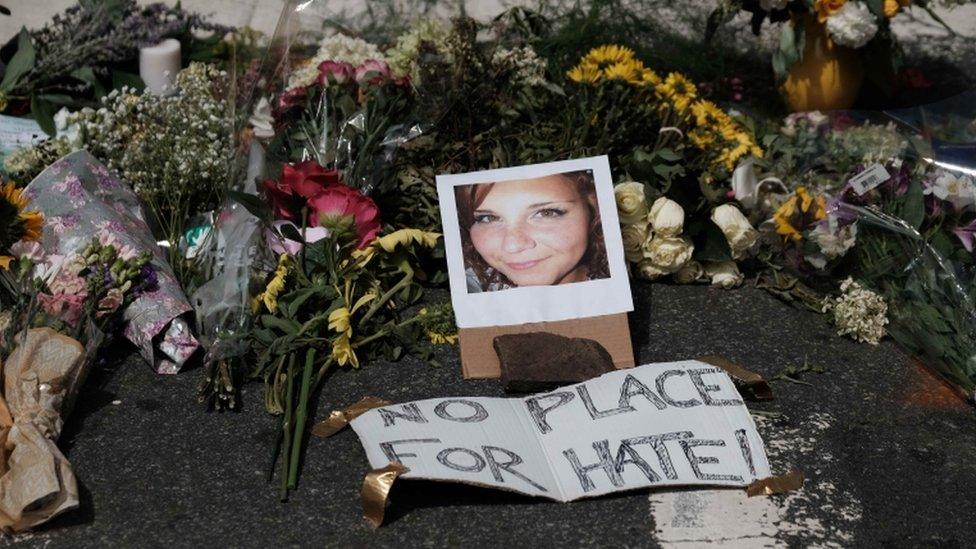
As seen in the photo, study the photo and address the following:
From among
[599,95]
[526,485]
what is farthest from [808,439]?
[599,95]

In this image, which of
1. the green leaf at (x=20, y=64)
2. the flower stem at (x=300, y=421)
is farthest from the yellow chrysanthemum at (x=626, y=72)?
the green leaf at (x=20, y=64)

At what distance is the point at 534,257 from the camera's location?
3.50m

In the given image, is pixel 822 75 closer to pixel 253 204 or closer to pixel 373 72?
pixel 373 72

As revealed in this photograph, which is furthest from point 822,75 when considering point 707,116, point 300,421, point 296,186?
point 300,421

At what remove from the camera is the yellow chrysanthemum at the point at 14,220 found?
3.18m

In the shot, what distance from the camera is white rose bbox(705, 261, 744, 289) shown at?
12.6 ft

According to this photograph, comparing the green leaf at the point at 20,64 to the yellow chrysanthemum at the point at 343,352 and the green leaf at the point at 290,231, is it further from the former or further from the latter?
the yellow chrysanthemum at the point at 343,352

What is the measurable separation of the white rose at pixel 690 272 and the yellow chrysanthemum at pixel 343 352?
3.57 feet

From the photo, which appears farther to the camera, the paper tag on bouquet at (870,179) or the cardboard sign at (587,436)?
the paper tag on bouquet at (870,179)

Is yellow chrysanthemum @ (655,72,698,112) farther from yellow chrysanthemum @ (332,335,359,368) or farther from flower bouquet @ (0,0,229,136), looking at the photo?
A: flower bouquet @ (0,0,229,136)

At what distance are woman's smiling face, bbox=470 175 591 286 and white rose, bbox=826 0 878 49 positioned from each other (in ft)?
4.78

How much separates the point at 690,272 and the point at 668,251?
0.54 feet

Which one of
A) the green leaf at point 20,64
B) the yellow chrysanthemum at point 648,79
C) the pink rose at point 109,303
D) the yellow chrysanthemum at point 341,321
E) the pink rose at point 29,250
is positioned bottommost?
the yellow chrysanthemum at point 341,321

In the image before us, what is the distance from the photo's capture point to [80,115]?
4051mm
